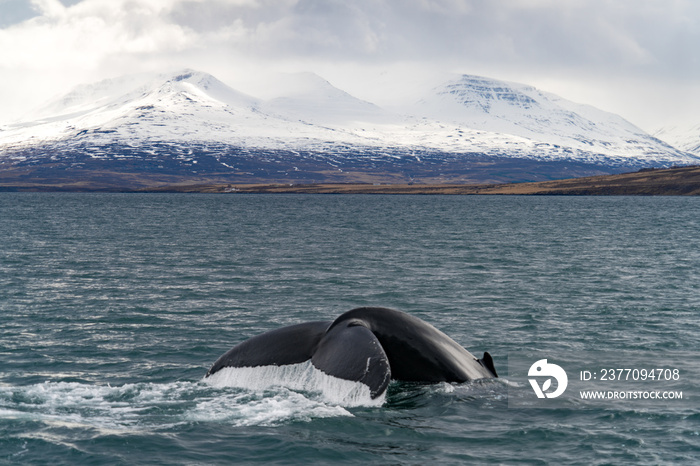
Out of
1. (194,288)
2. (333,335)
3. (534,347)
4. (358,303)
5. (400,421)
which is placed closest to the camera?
(333,335)

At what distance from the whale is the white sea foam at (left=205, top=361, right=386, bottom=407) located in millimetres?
158

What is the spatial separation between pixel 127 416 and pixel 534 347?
1258 cm

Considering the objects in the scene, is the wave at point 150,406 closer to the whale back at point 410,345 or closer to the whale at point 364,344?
the whale at point 364,344

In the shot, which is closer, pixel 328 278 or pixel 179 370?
pixel 179 370

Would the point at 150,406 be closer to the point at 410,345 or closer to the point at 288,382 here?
the point at 288,382

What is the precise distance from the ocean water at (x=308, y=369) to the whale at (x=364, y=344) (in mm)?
513

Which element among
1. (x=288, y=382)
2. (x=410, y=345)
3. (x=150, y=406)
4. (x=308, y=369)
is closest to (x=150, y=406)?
(x=150, y=406)

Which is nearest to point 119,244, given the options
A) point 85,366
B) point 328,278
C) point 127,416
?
point 328,278

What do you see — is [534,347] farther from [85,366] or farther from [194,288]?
[194,288]

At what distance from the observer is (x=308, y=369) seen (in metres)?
17.0

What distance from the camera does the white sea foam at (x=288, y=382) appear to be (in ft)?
44.1

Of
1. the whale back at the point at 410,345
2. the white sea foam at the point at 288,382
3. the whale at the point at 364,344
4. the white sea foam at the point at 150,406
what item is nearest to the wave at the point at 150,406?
the white sea foam at the point at 150,406

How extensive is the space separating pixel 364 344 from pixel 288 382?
323 cm

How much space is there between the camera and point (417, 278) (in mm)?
40594
